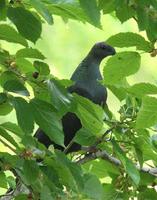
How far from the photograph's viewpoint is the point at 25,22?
100 cm

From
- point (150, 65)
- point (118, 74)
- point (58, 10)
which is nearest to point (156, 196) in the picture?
point (118, 74)

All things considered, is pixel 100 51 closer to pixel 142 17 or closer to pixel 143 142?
pixel 143 142

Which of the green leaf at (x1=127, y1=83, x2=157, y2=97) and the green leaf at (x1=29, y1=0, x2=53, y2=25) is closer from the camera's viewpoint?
the green leaf at (x1=29, y1=0, x2=53, y2=25)

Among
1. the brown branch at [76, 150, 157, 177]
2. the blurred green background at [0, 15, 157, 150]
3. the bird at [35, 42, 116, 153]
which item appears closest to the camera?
the brown branch at [76, 150, 157, 177]

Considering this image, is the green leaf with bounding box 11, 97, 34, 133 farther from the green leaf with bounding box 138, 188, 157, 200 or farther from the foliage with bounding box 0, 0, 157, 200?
the green leaf with bounding box 138, 188, 157, 200

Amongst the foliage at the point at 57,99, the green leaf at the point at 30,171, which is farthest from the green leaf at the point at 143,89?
the green leaf at the point at 30,171

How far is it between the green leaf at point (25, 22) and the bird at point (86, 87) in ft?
2.54

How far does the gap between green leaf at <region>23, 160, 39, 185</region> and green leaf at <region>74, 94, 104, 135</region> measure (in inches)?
4.2

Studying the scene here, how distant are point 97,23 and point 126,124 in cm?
29

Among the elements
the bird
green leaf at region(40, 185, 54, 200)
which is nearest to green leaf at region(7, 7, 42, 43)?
green leaf at region(40, 185, 54, 200)

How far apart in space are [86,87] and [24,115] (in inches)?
35.1

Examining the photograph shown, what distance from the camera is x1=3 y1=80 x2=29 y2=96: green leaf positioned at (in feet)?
3.35

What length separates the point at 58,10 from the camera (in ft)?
3.73

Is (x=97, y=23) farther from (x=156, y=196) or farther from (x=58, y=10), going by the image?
(x=156, y=196)
